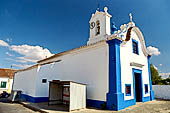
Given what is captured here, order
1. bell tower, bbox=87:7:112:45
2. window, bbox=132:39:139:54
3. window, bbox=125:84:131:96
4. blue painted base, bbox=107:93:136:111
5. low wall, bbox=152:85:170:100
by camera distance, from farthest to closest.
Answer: low wall, bbox=152:85:170:100
bell tower, bbox=87:7:112:45
window, bbox=132:39:139:54
window, bbox=125:84:131:96
blue painted base, bbox=107:93:136:111

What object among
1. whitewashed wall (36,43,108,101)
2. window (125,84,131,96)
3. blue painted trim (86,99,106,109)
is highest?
whitewashed wall (36,43,108,101)

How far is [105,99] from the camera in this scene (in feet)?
25.1

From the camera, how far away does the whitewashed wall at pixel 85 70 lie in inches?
323

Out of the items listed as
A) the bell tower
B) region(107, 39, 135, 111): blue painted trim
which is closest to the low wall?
region(107, 39, 135, 111): blue painted trim

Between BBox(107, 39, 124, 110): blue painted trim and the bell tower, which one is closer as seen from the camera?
BBox(107, 39, 124, 110): blue painted trim

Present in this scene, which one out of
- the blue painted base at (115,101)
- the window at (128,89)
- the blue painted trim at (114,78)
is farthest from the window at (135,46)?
the blue painted base at (115,101)

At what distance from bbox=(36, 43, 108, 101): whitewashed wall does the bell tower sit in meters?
2.65

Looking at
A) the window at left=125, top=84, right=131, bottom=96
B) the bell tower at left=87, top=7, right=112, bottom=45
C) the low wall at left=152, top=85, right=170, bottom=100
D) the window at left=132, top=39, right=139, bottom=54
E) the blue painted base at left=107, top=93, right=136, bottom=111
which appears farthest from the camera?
the low wall at left=152, top=85, right=170, bottom=100

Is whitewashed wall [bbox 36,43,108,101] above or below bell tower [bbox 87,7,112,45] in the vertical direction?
below

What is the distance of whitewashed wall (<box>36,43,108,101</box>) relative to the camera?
323 inches

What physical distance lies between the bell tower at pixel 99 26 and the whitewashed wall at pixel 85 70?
8.68ft

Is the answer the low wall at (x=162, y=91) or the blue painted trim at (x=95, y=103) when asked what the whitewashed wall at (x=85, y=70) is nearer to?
the blue painted trim at (x=95, y=103)

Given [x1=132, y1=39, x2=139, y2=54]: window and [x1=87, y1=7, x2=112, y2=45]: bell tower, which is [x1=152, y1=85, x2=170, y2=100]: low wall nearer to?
[x1=132, y1=39, x2=139, y2=54]: window

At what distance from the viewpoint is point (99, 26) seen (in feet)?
39.0
